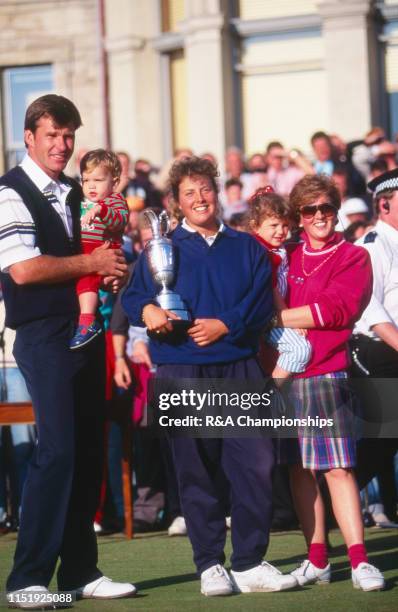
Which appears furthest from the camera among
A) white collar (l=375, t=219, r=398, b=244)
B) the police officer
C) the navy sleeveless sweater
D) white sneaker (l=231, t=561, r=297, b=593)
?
white collar (l=375, t=219, r=398, b=244)

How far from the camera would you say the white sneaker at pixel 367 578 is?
693 centimetres

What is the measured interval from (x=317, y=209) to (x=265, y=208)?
313 mm

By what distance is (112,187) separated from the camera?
7598mm

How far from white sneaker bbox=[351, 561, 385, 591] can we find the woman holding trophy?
306mm

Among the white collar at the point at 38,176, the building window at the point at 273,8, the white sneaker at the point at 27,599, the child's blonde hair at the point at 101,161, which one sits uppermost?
the building window at the point at 273,8

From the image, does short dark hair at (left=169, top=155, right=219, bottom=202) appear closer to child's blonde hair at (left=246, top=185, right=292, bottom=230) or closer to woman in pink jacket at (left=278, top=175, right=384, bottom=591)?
child's blonde hair at (left=246, top=185, right=292, bottom=230)

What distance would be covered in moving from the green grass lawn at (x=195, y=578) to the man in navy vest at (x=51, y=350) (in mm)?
294

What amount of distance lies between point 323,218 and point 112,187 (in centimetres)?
108

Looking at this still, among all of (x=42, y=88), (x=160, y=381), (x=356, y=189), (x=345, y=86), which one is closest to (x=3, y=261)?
(x=160, y=381)

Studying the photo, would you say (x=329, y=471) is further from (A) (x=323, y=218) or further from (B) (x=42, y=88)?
(B) (x=42, y=88)

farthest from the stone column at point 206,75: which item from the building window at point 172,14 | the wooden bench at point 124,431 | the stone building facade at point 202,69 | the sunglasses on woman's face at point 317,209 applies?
the sunglasses on woman's face at point 317,209

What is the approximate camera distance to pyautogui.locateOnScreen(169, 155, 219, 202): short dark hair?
7.27 metres

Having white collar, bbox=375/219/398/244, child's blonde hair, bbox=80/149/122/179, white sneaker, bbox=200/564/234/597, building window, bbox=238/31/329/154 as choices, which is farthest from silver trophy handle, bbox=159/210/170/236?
building window, bbox=238/31/329/154

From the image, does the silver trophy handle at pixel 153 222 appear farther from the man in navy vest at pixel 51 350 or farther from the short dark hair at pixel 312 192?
the short dark hair at pixel 312 192
